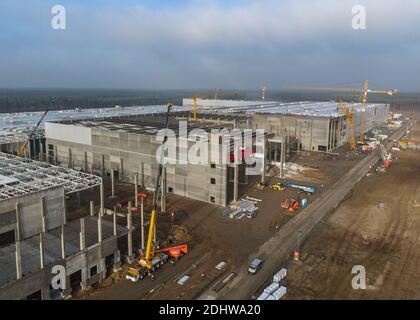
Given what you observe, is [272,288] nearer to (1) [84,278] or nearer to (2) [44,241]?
(1) [84,278]

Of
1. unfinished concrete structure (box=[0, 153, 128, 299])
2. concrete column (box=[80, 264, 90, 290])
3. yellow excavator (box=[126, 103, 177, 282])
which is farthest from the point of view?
yellow excavator (box=[126, 103, 177, 282])

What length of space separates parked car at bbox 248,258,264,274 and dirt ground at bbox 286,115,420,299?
2716 mm

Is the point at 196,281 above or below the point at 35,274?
below

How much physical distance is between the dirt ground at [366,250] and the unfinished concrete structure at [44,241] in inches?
633

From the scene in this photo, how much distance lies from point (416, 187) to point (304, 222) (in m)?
29.3

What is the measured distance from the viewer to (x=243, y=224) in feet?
143

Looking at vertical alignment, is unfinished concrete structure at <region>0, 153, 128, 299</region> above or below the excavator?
above

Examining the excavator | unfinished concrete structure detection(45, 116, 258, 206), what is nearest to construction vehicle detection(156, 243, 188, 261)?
the excavator

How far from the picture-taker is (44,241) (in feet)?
103

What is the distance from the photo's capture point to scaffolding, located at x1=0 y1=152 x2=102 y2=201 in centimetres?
3322

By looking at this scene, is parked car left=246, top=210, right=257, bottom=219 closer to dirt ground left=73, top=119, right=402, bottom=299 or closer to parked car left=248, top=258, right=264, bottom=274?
dirt ground left=73, top=119, right=402, bottom=299

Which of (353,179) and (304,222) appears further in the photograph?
(353,179)
